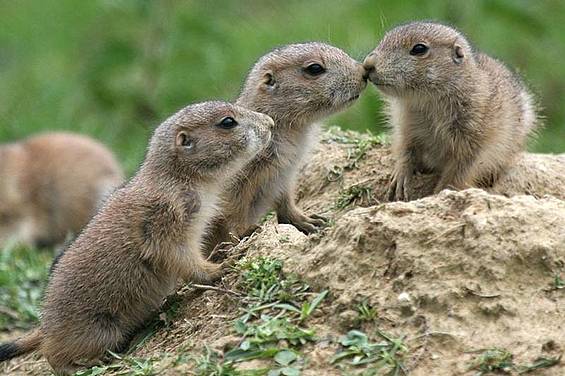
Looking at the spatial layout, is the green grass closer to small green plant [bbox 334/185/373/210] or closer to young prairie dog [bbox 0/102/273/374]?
young prairie dog [bbox 0/102/273/374]

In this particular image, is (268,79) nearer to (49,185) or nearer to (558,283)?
(558,283)

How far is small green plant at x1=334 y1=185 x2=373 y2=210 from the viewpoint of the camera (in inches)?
308

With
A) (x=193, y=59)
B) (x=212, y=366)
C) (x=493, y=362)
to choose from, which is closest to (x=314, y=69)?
(x=212, y=366)

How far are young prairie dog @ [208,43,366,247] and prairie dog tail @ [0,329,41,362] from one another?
3.86 feet

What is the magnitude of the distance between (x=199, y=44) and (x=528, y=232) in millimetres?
8549

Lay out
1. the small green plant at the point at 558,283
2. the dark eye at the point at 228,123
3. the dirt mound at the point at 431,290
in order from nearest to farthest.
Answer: the dirt mound at the point at 431,290
the small green plant at the point at 558,283
the dark eye at the point at 228,123

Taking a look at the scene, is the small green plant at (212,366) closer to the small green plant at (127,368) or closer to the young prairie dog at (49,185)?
the small green plant at (127,368)

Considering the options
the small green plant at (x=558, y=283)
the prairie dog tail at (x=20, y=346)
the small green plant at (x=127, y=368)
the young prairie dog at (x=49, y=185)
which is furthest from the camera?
the young prairie dog at (x=49, y=185)

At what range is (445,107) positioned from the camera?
760 centimetres

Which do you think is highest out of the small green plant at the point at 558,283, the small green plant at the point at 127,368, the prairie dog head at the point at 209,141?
the prairie dog head at the point at 209,141

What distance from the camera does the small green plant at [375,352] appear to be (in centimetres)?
533

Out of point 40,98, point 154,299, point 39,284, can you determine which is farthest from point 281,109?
point 40,98

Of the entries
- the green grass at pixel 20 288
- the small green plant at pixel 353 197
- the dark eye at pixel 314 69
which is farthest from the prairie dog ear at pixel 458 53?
the green grass at pixel 20 288

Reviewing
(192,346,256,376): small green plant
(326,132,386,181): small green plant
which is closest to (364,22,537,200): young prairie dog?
(326,132,386,181): small green plant
